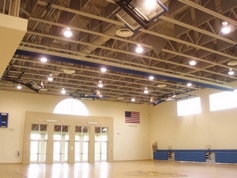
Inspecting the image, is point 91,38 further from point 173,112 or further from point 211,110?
point 173,112

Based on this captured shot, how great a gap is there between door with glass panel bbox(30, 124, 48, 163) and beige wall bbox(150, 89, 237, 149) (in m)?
11.0

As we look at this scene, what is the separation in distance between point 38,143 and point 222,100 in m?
15.3

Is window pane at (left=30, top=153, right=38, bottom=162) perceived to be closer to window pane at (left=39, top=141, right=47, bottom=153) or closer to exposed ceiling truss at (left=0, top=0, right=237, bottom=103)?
window pane at (left=39, top=141, right=47, bottom=153)

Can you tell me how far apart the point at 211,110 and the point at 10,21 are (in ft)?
61.1

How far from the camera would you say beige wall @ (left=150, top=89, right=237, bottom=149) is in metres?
19.7

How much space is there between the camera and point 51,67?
1609 cm

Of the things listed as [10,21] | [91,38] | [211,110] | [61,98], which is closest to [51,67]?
[91,38]

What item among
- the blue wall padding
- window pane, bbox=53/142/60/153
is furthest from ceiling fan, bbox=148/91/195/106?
window pane, bbox=53/142/60/153

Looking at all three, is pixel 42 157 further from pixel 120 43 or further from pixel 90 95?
pixel 120 43

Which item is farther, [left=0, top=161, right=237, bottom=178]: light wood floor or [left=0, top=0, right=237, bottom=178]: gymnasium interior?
[left=0, top=161, right=237, bottom=178]: light wood floor

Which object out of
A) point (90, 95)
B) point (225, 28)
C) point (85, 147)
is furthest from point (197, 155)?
point (225, 28)

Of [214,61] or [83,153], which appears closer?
[214,61]

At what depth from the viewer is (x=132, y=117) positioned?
27.3 m

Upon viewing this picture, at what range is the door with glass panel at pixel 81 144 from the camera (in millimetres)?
24219
